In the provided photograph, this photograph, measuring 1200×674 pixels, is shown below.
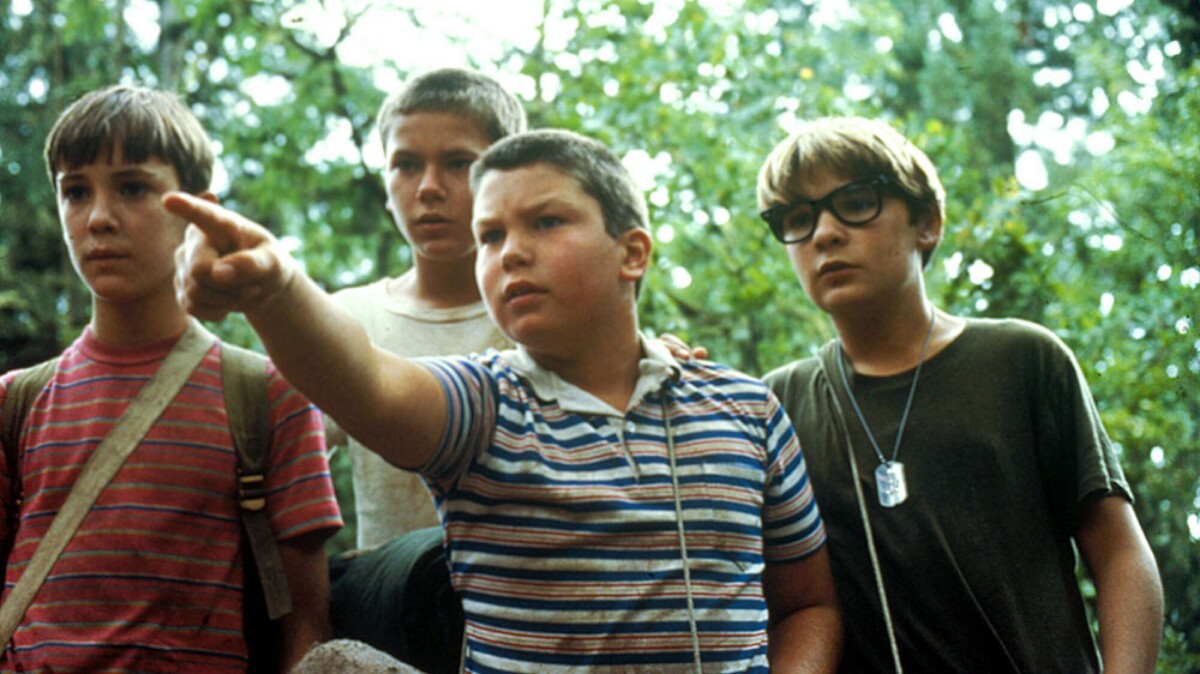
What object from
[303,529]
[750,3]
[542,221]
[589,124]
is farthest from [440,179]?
[750,3]

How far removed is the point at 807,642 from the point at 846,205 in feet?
3.47

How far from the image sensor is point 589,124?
15.4 feet

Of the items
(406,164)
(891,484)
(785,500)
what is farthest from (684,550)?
(406,164)

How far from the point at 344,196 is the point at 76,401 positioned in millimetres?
4163

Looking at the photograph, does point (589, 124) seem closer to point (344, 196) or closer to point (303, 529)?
point (344, 196)

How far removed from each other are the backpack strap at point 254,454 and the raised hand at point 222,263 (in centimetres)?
85

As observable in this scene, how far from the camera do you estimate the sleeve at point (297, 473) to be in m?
2.22

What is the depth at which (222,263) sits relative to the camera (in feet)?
4.58

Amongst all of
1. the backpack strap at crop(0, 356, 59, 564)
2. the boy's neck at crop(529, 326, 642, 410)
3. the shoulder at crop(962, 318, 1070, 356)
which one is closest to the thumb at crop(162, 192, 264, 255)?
the boy's neck at crop(529, 326, 642, 410)

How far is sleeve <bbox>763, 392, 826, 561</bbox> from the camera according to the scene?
84.7 inches

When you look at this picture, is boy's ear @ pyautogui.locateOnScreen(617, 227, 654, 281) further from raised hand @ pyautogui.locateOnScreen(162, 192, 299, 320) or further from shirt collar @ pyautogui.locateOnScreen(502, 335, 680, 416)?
raised hand @ pyautogui.locateOnScreen(162, 192, 299, 320)

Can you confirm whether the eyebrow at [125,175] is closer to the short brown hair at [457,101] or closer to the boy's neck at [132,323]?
the boy's neck at [132,323]

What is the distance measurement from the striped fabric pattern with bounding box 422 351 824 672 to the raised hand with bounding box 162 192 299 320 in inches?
17.0

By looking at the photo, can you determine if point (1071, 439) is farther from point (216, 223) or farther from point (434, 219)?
point (216, 223)
